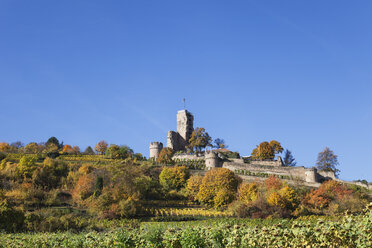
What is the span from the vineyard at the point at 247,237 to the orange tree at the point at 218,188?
28.9 metres

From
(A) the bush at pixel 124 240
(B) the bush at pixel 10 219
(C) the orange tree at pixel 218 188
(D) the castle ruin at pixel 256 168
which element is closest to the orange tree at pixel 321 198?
(D) the castle ruin at pixel 256 168

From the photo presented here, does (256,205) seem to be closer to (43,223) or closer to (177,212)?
(177,212)

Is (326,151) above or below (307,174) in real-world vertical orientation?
above

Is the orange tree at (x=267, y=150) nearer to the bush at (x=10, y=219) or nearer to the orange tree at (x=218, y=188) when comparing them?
the orange tree at (x=218, y=188)

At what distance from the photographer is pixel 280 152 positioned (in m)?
77.9

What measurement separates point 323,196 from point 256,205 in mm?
11414

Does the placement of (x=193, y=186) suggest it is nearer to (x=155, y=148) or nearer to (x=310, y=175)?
(x=310, y=175)

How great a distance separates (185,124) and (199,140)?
11464mm

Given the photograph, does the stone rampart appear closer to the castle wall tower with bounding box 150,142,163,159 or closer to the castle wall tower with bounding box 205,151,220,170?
the castle wall tower with bounding box 205,151,220,170

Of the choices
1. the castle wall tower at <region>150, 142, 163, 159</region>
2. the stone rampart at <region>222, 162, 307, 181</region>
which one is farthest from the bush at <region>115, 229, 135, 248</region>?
the castle wall tower at <region>150, 142, 163, 159</region>

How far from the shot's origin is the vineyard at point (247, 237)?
360 inches

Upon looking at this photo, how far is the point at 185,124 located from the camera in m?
88.4

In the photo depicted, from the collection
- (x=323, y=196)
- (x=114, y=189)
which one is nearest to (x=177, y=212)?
(x=114, y=189)

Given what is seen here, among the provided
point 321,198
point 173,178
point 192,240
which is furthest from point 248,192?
point 192,240
